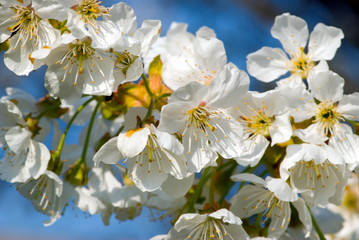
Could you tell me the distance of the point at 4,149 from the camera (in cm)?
132

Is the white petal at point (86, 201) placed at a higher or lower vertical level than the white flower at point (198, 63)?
lower

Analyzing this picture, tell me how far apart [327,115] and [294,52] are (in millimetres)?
319

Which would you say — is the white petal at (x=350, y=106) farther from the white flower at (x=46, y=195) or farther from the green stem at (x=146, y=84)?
the white flower at (x=46, y=195)

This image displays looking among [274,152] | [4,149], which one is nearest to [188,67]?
[274,152]

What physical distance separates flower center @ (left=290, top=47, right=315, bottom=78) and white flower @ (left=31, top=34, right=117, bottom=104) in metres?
0.61

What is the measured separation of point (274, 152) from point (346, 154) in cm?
18

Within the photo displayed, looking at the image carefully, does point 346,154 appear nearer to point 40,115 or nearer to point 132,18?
point 132,18

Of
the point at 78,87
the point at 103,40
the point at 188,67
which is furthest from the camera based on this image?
the point at 188,67

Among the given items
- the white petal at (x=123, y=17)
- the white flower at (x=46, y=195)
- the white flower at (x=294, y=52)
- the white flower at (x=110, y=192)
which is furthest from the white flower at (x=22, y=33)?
the white flower at (x=294, y=52)

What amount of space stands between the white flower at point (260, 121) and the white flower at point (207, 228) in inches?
6.4

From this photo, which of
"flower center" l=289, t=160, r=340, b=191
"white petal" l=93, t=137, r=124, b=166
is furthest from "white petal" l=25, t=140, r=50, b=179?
"flower center" l=289, t=160, r=340, b=191

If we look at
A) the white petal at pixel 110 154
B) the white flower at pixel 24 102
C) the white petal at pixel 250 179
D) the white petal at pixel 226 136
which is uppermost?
the white petal at pixel 226 136

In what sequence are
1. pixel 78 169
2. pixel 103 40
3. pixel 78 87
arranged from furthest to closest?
pixel 78 169, pixel 78 87, pixel 103 40

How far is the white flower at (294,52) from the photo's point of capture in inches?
55.2
